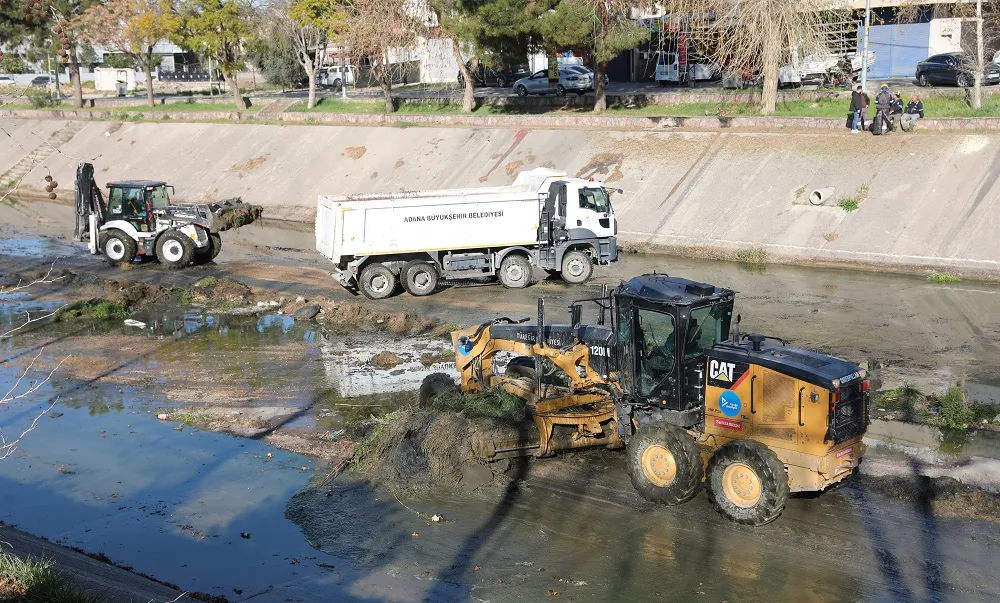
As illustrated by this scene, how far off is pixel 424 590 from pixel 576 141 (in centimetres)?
2701

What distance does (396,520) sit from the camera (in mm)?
11141

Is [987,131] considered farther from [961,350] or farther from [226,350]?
[226,350]

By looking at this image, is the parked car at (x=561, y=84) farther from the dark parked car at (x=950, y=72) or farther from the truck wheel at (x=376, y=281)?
the truck wheel at (x=376, y=281)

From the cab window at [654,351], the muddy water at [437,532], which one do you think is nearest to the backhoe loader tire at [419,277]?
the muddy water at [437,532]

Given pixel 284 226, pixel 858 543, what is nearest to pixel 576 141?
pixel 284 226

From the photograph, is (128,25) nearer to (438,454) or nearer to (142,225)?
(142,225)

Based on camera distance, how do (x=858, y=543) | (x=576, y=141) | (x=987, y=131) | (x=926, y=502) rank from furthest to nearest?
(x=576, y=141)
(x=987, y=131)
(x=926, y=502)
(x=858, y=543)

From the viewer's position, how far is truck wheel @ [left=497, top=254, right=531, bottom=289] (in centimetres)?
2345

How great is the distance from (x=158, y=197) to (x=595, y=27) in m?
17.3

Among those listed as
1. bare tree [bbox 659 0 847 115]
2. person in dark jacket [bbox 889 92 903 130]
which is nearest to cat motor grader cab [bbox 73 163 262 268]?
bare tree [bbox 659 0 847 115]

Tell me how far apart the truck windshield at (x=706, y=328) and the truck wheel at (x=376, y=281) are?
12992 mm

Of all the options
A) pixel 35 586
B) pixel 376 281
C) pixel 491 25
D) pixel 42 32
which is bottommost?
pixel 35 586

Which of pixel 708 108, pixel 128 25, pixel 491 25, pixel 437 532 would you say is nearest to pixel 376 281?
pixel 437 532

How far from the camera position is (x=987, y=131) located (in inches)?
1107
